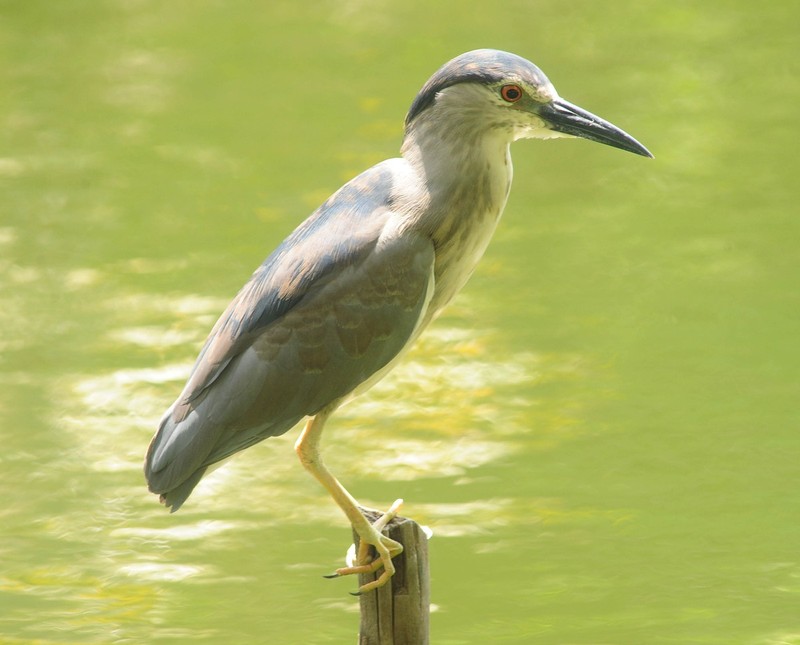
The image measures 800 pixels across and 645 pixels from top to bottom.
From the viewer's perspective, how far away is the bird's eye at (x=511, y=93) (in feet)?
13.4

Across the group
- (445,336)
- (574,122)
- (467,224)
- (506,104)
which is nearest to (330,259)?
(467,224)

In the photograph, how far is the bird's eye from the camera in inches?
161

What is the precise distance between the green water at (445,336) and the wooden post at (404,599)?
Answer: 7.65ft

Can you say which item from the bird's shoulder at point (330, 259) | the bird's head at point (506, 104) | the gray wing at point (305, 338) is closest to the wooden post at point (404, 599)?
the gray wing at point (305, 338)

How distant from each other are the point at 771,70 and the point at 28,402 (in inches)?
292

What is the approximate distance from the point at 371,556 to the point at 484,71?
147 centimetres

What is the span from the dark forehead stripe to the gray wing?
1.05 feet

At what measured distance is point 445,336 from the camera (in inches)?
352

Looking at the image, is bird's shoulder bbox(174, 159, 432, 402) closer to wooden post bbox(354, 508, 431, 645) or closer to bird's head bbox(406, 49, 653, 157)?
bird's head bbox(406, 49, 653, 157)

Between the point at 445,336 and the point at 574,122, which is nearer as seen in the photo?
the point at 574,122

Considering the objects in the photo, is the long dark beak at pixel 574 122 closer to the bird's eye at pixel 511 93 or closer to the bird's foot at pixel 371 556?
the bird's eye at pixel 511 93

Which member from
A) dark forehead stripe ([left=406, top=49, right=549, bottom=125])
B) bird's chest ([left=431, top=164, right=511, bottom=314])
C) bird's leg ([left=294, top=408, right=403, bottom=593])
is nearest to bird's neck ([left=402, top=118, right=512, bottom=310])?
bird's chest ([left=431, top=164, right=511, bottom=314])

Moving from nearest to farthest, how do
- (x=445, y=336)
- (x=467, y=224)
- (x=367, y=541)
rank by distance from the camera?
(x=367, y=541), (x=467, y=224), (x=445, y=336)

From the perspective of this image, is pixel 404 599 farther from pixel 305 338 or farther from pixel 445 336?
pixel 445 336
